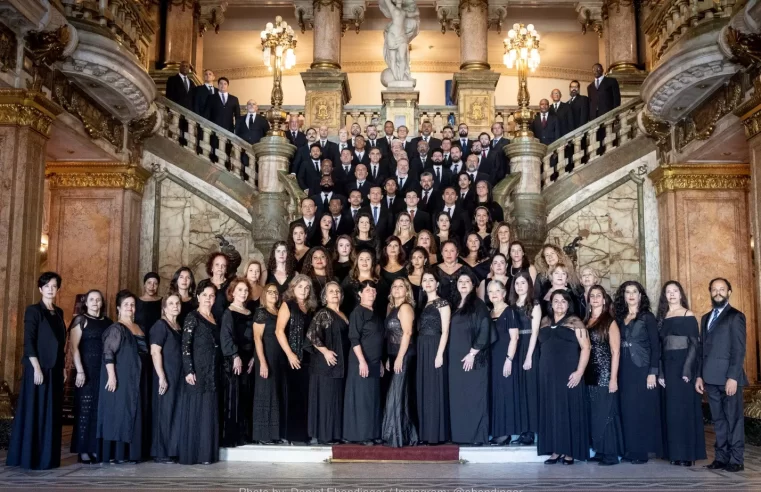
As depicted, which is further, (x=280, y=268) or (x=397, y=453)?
(x=280, y=268)

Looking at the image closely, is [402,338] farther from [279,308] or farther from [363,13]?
[363,13]

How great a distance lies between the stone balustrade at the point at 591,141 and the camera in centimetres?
1191

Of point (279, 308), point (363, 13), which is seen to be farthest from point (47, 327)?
point (363, 13)

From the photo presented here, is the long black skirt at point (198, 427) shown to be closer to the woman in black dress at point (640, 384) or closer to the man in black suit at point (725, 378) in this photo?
the woman in black dress at point (640, 384)

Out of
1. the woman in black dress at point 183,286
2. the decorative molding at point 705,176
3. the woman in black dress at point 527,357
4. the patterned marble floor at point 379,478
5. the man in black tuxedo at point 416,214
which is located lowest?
the patterned marble floor at point 379,478

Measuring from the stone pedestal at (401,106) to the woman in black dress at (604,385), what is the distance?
859 cm

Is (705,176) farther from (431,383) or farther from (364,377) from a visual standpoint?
(364,377)

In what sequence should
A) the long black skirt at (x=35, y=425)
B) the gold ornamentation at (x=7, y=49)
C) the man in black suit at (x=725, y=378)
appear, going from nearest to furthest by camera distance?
the long black skirt at (x=35, y=425) → the man in black suit at (x=725, y=378) → the gold ornamentation at (x=7, y=49)

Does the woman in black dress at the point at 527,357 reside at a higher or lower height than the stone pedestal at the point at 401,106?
lower

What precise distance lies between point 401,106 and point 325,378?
868 cm

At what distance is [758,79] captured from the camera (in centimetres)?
827

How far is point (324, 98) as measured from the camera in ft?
51.0

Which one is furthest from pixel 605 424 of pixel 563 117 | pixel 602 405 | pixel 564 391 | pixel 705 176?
pixel 563 117

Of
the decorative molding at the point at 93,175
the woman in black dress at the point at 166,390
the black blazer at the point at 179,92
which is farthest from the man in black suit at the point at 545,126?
the woman in black dress at the point at 166,390
